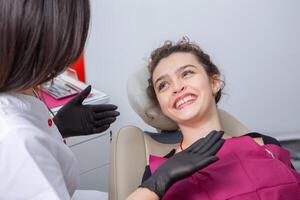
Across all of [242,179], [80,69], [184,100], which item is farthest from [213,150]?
[80,69]

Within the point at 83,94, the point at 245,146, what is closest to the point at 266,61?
the point at 245,146

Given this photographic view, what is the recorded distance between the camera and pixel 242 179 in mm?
1168

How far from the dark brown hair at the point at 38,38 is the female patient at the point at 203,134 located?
596 mm

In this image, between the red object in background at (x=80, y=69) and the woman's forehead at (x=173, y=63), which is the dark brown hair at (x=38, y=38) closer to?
the woman's forehead at (x=173, y=63)

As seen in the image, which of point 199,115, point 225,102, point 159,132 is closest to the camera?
point 199,115

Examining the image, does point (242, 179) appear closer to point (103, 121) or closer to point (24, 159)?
point (103, 121)

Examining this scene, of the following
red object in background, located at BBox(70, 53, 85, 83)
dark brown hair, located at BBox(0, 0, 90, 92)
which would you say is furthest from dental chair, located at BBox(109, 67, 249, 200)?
red object in background, located at BBox(70, 53, 85, 83)

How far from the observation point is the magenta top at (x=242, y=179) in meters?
1.14

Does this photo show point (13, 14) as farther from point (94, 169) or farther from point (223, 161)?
point (94, 169)

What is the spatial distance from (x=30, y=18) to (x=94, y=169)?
1.23 metres

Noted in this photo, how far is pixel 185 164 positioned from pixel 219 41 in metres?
1.29

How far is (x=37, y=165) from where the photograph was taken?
798mm

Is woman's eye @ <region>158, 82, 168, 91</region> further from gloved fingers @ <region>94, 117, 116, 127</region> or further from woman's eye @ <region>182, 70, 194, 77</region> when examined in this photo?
gloved fingers @ <region>94, 117, 116, 127</region>

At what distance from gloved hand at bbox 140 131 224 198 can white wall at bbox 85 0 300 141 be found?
113cm
